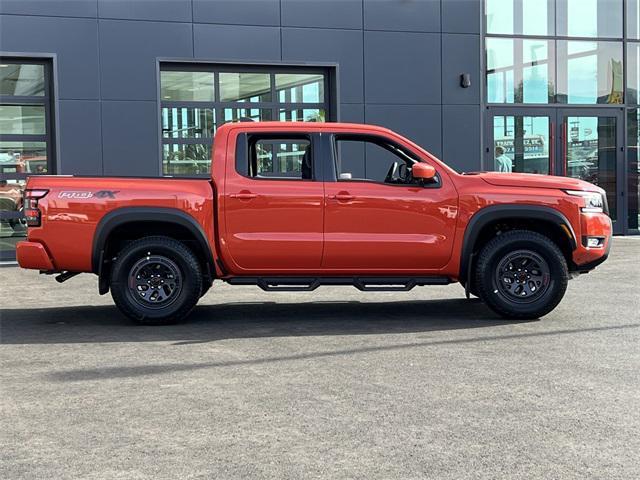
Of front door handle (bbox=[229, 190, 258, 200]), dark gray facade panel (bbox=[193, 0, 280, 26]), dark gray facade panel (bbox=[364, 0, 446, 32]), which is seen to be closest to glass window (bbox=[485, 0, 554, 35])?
dark gray facade panel (bbox=[364, 0, 446, 32])

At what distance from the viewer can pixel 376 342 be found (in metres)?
7.60

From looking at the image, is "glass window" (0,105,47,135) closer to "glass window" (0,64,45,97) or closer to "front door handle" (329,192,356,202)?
"glass window" (0,64,45,97)

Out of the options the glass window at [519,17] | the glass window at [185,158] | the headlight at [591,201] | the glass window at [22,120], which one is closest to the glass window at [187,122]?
the glass window at [185,158]

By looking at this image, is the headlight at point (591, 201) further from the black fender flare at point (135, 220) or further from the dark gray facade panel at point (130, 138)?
the dark gray facade panel at point (130, 138)

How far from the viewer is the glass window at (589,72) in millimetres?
19344

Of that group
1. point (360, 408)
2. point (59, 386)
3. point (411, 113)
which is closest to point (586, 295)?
point (360, 408)

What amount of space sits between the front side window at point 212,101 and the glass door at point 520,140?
3875mm

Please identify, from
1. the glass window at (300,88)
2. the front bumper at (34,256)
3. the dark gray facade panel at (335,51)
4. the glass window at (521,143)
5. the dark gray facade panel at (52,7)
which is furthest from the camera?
the glass window at (521,143)

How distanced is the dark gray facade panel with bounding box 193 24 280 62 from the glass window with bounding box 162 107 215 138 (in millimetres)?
1043

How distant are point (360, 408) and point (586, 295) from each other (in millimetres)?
6013

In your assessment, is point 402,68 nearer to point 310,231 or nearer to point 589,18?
point 589,18

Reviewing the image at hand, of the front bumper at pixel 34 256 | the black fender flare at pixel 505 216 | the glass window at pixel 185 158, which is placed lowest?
the front bumper at pixel 34 256

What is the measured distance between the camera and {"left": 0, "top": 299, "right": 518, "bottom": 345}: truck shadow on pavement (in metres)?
8.07

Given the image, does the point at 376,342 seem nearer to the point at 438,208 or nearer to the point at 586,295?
the point at 438,208
